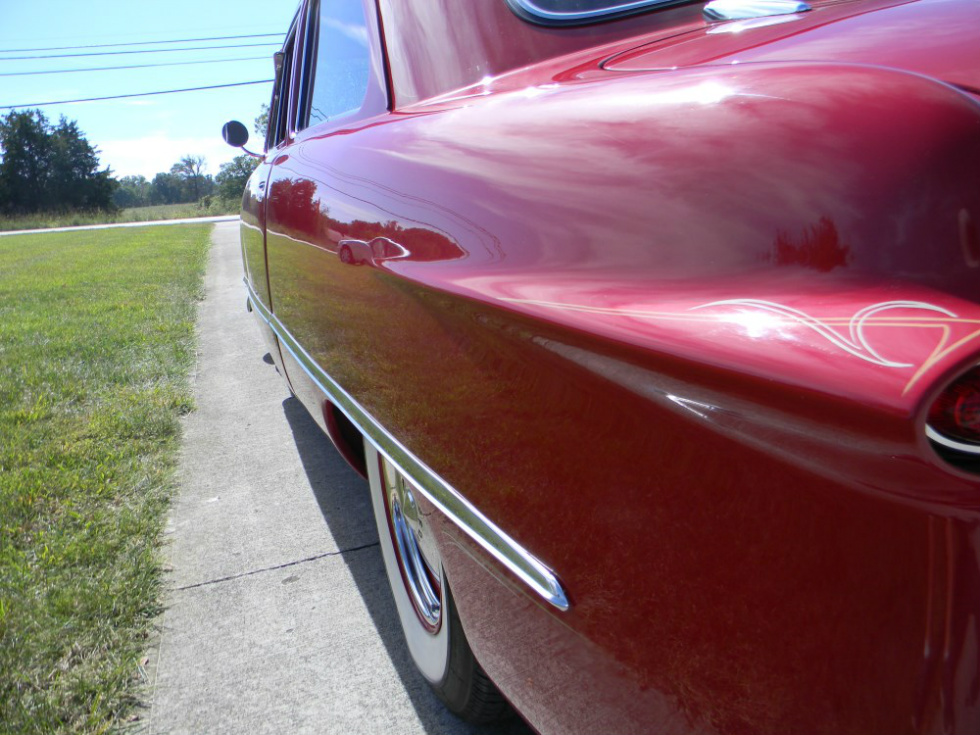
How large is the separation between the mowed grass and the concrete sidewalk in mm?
123

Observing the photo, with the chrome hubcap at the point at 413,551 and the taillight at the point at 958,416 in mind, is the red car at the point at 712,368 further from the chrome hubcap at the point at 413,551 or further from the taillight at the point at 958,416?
the chrome hubcap at the point at 413,551

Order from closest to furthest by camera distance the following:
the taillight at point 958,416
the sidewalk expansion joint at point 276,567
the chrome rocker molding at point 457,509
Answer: the taillight at point 958,416, the chrome rocker molding at point 457,509, the sidewalk expansion joint at point 276,567

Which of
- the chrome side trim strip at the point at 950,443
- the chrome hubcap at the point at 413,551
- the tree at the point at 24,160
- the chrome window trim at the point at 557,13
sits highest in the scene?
the tree at the point at 24,160

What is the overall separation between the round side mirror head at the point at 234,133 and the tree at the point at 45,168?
55.4 meters

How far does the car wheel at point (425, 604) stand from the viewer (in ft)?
5.96

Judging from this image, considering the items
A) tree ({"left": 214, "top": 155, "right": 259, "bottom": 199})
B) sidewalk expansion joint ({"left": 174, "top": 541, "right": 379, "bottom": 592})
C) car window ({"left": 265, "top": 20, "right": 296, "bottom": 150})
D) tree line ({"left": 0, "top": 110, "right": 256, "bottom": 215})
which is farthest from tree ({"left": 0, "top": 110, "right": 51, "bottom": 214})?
sidewalk expansion joint ({"left": 174, "top": 541, "right": 379, "bottom": 592})

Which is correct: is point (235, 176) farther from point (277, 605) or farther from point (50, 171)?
point (277, 605)

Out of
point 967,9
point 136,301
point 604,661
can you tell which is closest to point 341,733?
point 604,661

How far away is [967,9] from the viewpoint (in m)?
1.07

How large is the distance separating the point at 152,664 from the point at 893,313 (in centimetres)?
226

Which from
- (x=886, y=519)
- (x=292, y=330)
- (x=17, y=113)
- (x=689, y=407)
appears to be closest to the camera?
(x=886, y=519)

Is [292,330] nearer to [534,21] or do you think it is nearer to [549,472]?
[534,21]

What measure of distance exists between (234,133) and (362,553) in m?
3.05

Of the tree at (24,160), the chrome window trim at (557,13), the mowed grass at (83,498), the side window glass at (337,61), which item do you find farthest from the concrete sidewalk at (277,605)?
the tree at (24,160)
